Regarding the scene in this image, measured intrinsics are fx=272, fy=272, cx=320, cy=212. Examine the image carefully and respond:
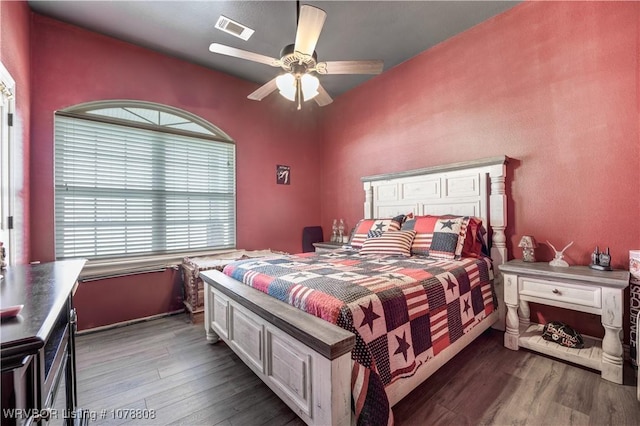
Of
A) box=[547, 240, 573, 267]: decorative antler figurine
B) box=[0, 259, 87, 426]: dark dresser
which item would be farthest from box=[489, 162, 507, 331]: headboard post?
box=[0, 259, 87, 426]: dark dresser

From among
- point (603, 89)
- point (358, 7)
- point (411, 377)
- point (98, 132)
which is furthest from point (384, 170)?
point (98, 132)

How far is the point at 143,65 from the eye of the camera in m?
2.98

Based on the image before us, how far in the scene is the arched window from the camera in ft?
8.67

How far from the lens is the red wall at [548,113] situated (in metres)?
2.08

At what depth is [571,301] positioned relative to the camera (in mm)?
1912

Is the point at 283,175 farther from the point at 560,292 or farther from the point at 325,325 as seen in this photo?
the point at 560,292

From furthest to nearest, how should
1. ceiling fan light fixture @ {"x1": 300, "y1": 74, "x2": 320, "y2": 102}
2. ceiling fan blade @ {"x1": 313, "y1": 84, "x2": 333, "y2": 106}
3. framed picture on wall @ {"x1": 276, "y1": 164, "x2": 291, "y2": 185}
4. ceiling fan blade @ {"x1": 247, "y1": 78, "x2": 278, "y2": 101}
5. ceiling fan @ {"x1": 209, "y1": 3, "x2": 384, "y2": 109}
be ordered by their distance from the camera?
framed picture on wall @ {"x1": 276, "y1": 164, "x2": 291, "y2": 185}
ceiling fan blade @ {"x1": 313, "y1": 84, "x2": 333, "y2": 106}
ceiling fan blade @ {"x1": 247, "y1": 78, "x2": 278, "y2": 101}
ceiling fan light fixture @ {"x1": 300, "y1": 74, "x2": 320, "y2": 102}
ceiling fan @ {"x1": 209, "y1": 3, "x2": 384, "y2": 109}

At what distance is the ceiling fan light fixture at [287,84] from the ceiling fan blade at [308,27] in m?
0.22

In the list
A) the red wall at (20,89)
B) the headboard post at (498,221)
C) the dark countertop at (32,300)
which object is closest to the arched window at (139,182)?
the red wall at (20,89)

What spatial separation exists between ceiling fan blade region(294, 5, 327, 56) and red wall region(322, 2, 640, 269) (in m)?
1.88

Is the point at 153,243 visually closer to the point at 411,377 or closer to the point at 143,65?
the point at 143,65

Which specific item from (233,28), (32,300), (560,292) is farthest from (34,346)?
(233,28)

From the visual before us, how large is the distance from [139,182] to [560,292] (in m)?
3.96

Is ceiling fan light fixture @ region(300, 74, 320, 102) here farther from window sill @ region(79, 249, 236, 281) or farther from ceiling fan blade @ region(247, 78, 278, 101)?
window sill @ region(79, 249, 236, 281)
